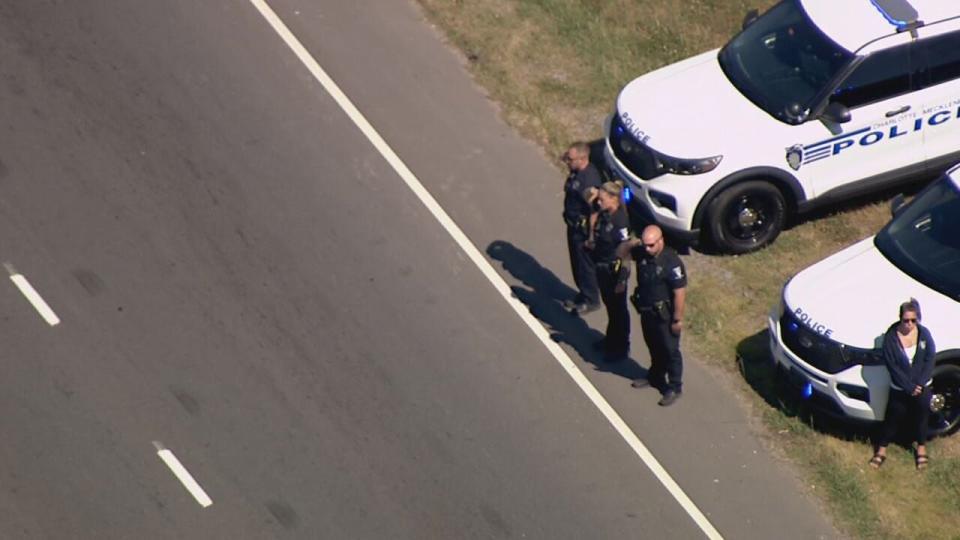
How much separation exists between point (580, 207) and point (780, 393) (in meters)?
2.28

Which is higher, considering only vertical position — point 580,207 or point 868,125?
point 580,207

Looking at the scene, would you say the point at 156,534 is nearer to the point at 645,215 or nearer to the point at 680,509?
the point at 680,509

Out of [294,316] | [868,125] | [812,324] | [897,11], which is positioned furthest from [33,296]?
[897,11]

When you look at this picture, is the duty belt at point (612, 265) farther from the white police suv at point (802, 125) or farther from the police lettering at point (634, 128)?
the police lettering at point (634, 128)

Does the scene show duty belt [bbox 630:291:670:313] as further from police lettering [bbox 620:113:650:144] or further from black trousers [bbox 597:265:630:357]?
police lettering [bbox 620:113:650:144]

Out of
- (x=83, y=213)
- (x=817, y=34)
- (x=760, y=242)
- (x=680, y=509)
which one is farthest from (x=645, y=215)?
(x=83, y=213)

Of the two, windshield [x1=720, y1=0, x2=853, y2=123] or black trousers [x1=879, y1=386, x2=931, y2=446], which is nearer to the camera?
black trousers [x1=879, y1=386, x2=931, y2=446]

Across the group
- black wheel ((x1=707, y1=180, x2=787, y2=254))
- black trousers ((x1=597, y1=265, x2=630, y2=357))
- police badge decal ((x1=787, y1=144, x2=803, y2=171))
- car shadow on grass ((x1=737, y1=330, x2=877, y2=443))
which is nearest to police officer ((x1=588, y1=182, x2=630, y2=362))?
black trousers ((x1=597, y1=265, x2=630, y2=357))

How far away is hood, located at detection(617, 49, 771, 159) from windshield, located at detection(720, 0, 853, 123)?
127 millimetres

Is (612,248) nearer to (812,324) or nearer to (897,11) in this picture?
(812,324)

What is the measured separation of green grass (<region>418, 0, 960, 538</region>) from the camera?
12.7 metres

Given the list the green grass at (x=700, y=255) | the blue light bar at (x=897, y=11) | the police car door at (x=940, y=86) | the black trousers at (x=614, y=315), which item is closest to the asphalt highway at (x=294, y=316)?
the black trousers at (x=614, y=315)

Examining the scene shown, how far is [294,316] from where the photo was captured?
543 inches

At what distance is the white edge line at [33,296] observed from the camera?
1354cm
